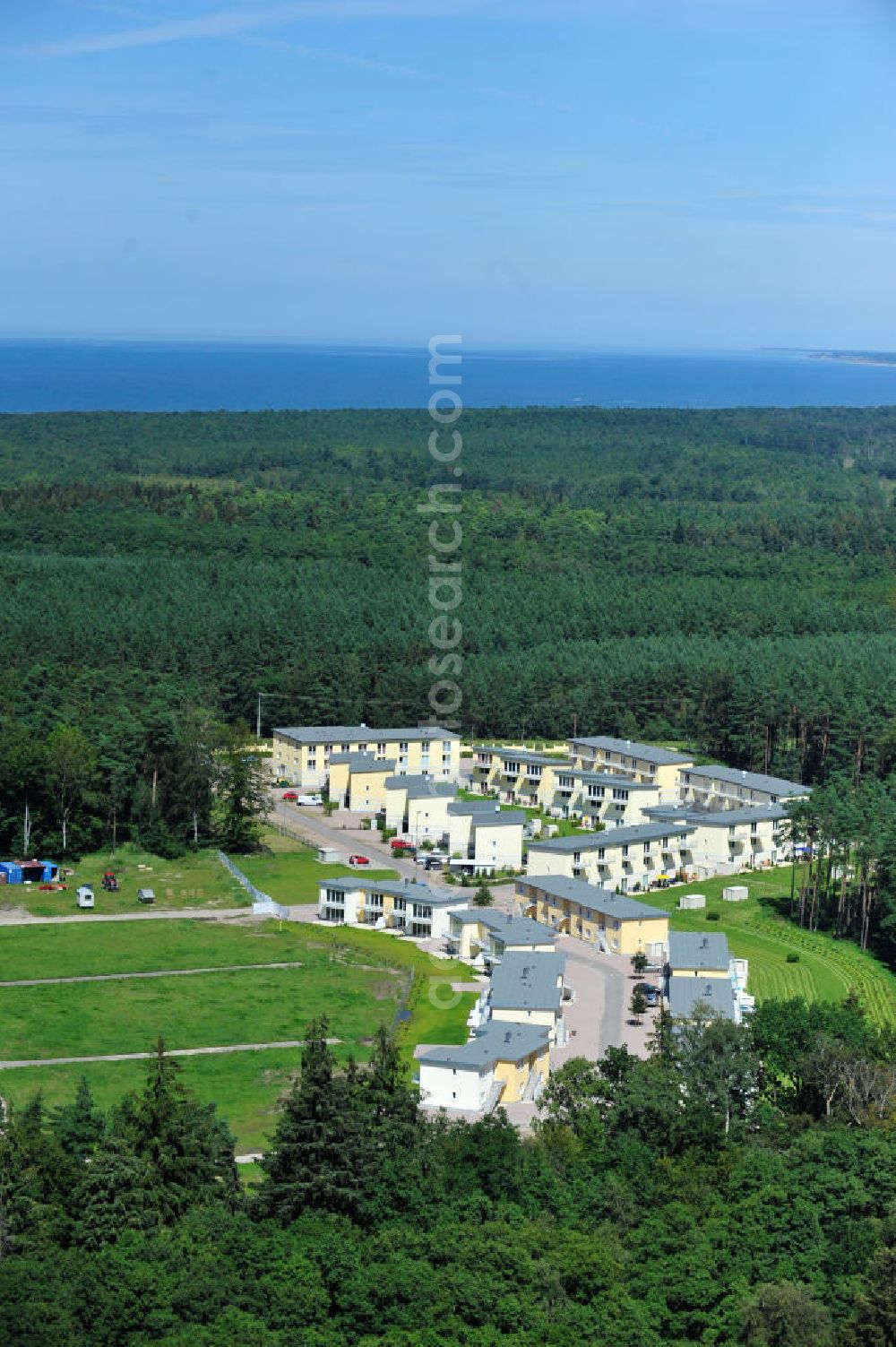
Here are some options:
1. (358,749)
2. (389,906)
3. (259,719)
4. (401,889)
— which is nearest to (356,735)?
(358,749)

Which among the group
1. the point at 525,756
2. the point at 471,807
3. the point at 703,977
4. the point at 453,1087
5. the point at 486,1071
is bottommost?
the point at 453,1087

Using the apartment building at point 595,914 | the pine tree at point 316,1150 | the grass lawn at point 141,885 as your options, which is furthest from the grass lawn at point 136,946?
the pine tree at point 316,1150

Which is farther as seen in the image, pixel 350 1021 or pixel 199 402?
pixel 199 402

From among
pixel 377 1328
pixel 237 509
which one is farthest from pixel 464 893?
pixel 237 509

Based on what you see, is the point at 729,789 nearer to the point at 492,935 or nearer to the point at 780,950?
the point at 780,950

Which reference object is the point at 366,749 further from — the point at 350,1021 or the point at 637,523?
the point at 637,523

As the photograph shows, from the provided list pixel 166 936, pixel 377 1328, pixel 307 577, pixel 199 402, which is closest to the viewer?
pixel 377 1328
